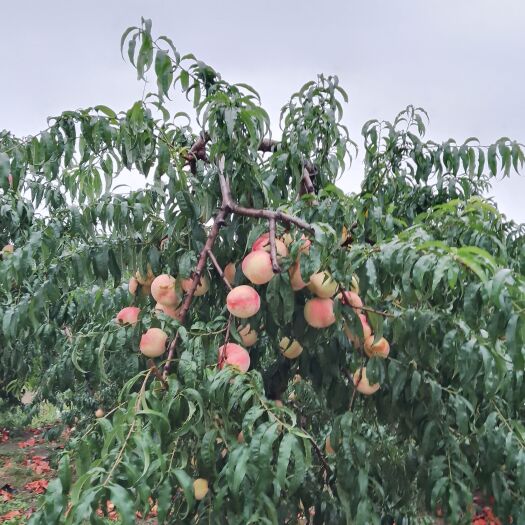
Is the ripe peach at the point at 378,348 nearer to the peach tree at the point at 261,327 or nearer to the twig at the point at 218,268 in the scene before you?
the peach tree at the point at 261,327

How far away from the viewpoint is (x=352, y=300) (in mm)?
1196

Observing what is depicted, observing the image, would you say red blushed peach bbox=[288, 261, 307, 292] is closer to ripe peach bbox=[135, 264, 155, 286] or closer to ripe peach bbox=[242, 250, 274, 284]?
ripe peach bbox=[242, 250, 274, 284]

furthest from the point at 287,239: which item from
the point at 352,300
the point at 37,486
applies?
the point at 37,486

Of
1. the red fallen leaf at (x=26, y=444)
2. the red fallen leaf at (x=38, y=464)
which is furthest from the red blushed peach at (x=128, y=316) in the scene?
the red fallen leaf at (x=26, y=444)

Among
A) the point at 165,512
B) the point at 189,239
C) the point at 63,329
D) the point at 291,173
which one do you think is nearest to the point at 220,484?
the point at 165,512

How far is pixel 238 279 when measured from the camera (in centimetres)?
129

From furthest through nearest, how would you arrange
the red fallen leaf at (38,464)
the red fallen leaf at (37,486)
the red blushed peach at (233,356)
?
the red fallen leaf at (38,464)
the red fallen leaf at (37,486)
the red blushed peach at (233,356)

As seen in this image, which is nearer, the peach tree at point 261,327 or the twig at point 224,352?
the peach tree at point 261,327

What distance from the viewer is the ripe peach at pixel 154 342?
1.17 metres

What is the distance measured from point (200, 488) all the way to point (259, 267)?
0.42 meters

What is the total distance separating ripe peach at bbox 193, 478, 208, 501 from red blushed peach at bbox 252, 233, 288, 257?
1.47 ft

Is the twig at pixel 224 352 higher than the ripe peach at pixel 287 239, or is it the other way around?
the ripe peach at pixel 287 239

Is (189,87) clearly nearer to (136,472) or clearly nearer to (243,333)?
(243,333)

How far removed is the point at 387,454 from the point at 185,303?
25.3 inches
